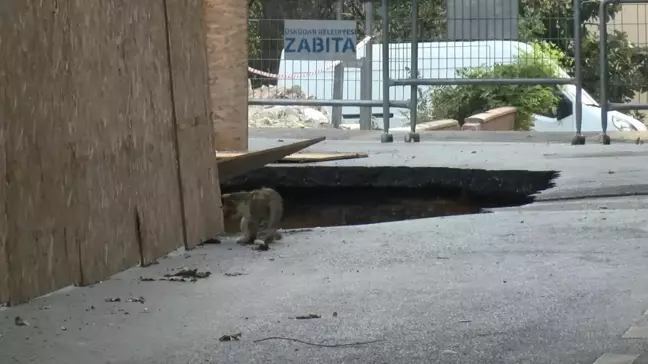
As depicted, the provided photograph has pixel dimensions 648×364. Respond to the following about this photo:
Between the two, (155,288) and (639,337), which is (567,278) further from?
(155,288)

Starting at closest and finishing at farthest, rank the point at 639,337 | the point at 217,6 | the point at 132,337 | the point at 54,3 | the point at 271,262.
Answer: the point at 639,337 < the point at 132,337 < the point at 54,3 < the point at 271,262 < the point at 217,6

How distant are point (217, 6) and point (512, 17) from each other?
3.77m

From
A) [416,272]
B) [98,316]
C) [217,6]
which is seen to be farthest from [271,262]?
[217,6]

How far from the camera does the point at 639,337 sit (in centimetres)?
310

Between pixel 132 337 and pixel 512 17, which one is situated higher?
pixel 512 17

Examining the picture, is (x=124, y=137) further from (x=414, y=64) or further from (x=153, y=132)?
(x=414, y=64)

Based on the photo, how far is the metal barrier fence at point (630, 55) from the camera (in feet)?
34.1

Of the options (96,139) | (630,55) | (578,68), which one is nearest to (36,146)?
Result: (96,139)

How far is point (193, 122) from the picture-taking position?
5.27 meters

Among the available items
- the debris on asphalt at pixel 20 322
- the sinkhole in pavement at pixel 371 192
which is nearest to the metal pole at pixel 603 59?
the sinkhole in pavement at pixel 371 192

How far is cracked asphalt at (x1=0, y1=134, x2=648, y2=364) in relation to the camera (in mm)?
3084

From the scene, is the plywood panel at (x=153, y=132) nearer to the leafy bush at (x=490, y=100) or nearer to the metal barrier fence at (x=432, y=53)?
the metal barrier fence at (x=432, y=53)

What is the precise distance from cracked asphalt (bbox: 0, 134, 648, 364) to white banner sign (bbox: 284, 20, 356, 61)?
20.0 feet

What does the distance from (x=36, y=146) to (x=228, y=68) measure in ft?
14.4
